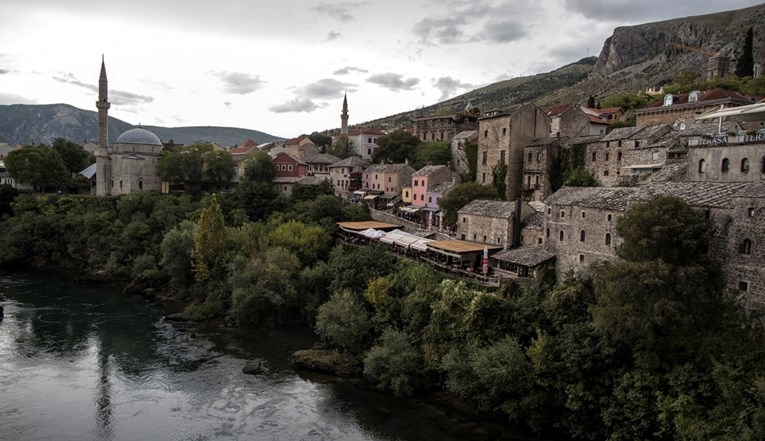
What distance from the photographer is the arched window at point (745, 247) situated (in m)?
19.9

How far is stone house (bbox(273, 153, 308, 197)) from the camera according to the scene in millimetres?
57875

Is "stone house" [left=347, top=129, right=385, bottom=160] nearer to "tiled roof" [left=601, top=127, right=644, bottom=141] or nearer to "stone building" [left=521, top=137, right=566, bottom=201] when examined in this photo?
"stone building" [left=521, top=137, right=566, bottom=201]

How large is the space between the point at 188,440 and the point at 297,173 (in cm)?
4171

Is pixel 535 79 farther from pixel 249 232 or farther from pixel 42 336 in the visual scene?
pixel 42 336

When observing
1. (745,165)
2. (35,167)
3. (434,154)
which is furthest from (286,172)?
(745,165)

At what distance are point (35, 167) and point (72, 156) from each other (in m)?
11.4

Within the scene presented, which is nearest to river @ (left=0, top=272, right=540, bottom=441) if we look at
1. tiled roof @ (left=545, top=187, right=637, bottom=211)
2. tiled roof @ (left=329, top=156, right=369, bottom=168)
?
tiled roof @ (left=545, top=187, right=637, bottom=211)

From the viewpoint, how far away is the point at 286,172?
59.6 meters

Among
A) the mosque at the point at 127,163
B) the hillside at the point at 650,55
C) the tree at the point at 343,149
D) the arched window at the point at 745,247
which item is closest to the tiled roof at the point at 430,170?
the tree at the point at 343,149

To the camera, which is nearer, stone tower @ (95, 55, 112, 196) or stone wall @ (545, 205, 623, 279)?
stone wall @ (545, 205, 623, 279)

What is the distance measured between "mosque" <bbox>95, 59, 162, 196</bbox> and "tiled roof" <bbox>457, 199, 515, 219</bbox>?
39111 millimetres

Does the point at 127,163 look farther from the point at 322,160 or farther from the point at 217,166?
the point at 322,160

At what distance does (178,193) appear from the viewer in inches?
2325

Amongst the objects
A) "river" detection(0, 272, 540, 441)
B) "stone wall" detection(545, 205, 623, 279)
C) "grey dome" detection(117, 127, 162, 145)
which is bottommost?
"river" detection(0, 272, 540, 441)
